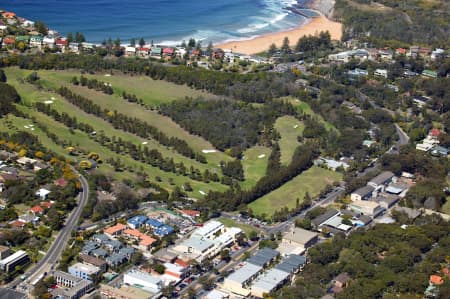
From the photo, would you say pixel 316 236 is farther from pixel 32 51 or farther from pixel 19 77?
pixel 32 51

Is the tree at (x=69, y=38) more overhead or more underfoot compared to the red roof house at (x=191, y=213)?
more overhead

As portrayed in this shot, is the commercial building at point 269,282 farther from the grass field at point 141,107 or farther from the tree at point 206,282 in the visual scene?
the grass field at point 141,107

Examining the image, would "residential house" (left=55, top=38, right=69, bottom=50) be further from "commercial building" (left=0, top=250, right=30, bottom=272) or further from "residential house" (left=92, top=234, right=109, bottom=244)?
"commercial building" (left=0, top=250, right=30, bottom=272)

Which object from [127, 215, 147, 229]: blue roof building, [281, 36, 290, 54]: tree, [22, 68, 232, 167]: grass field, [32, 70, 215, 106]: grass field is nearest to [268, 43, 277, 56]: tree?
[281, 36, 290, 54]: tree


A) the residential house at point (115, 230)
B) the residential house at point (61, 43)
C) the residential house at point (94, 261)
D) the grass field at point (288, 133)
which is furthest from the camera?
the residential house at point (61, 43)

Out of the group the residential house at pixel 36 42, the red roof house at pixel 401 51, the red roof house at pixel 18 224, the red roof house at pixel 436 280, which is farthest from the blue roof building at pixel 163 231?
the red roof house at pixel 401 51

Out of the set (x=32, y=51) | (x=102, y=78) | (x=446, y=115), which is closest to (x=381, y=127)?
(x=446, y=115)
